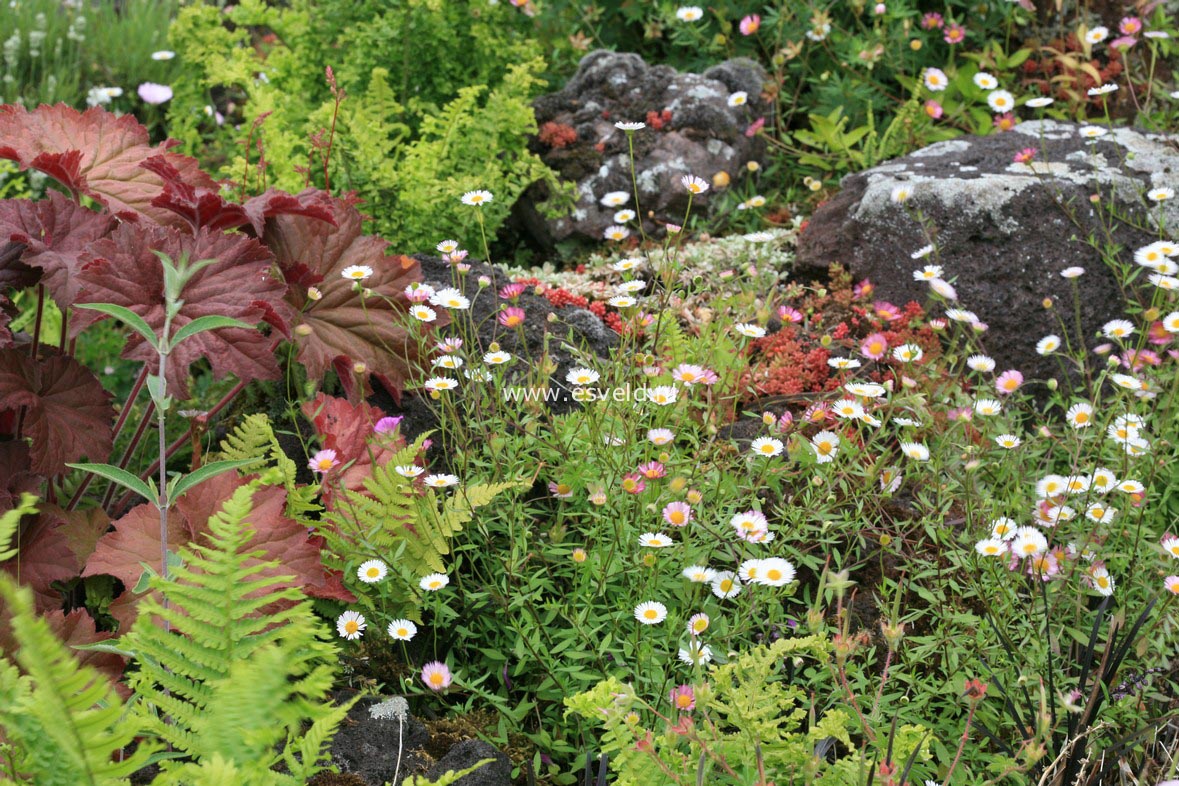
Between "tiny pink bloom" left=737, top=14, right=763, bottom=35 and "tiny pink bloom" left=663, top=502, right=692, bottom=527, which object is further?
"tiny pink bloom" left=737, top=14, right=763, bottom=35

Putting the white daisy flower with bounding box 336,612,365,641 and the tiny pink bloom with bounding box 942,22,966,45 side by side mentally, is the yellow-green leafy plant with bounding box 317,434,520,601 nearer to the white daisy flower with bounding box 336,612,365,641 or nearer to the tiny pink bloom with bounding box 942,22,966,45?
the white daisy flower with bounding box 336,612,365,641

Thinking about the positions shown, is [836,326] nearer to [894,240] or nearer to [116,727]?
[894,240]

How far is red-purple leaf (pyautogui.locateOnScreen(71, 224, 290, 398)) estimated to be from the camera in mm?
2242

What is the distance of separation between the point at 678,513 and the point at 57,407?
1.39 metres

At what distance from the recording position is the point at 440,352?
2812mm

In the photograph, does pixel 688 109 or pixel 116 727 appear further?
pixel 688 109

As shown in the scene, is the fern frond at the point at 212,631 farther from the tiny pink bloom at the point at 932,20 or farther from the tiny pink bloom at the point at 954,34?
the tiny pink bloom at the point at 932,20

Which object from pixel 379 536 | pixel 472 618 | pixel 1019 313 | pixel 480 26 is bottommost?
pixel 1019 313

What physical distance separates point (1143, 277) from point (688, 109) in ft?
6.47

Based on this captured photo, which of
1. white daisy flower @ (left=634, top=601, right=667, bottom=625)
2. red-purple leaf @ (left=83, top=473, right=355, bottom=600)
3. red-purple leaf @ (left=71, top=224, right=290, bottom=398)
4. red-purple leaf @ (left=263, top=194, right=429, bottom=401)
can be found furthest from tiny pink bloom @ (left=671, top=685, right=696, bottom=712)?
red-purple leaf @ (left=263, top=194, right=429, bottom=401)

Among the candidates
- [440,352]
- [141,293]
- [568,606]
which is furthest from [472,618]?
[141,293]

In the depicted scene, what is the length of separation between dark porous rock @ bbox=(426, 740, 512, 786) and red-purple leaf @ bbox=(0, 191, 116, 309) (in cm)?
126

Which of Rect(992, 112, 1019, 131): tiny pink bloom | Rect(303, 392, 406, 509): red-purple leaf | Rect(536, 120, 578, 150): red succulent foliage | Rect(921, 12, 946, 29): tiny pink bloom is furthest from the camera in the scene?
Rect(921, 12, 946, 29): tiny pink bloom

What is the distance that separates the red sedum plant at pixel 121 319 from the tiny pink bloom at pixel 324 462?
0.10m
